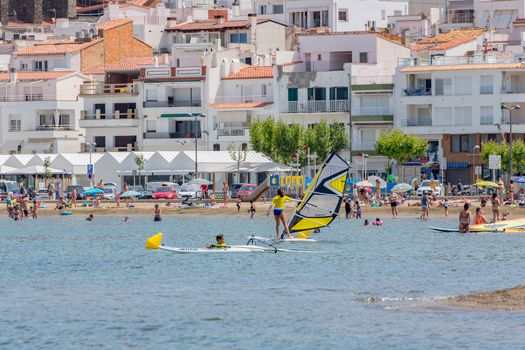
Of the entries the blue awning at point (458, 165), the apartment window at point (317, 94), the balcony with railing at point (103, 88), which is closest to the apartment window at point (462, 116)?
the blue awning at point (458, 165)

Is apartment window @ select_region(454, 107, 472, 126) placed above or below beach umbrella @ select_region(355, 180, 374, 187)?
above

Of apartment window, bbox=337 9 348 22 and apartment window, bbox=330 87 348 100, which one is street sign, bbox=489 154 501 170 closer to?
apartment window, bbox=330 87 348 100

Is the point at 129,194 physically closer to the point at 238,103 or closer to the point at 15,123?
the point at 238,103

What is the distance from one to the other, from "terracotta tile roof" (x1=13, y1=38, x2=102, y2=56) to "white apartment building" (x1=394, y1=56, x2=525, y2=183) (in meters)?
35.9

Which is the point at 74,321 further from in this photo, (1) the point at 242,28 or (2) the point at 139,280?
(1) the point at 242,28

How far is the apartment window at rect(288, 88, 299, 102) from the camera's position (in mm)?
115625

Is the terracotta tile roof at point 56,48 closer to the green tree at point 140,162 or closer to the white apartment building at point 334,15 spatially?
the white apartment building at point 334,15

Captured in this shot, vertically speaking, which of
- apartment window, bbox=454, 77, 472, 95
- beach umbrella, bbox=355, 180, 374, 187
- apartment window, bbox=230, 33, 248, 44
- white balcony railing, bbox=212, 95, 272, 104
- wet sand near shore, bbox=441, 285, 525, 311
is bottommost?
wet sand near shore, bbox=441, 285, 525, 311

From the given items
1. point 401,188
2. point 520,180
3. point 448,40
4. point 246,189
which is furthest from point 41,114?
point 520,180

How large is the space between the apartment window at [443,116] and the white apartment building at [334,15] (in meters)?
33.0

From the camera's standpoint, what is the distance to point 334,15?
142750mm

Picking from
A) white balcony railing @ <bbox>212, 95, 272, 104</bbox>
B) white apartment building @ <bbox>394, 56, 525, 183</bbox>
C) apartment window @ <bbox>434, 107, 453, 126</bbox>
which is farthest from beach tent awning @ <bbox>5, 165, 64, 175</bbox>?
apartment window @ <bbox>434, 107, 453, 126</bbox>

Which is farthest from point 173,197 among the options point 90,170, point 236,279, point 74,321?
point 74,321

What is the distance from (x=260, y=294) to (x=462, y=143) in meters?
66.3
